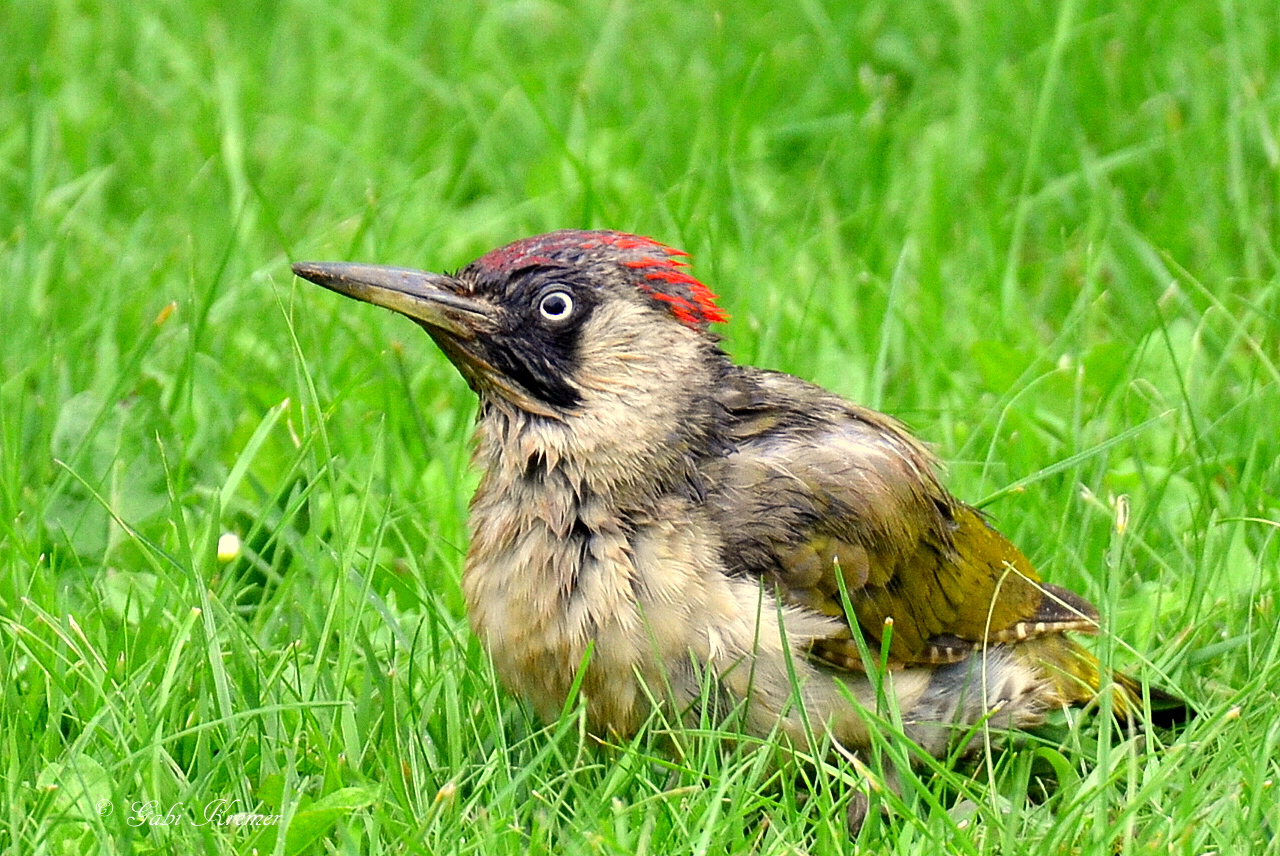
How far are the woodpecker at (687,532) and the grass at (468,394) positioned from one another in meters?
0.14

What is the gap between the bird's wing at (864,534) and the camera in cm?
384

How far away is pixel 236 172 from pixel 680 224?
190 centimetres

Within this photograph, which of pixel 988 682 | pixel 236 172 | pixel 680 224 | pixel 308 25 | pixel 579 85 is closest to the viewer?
pixel 988 682

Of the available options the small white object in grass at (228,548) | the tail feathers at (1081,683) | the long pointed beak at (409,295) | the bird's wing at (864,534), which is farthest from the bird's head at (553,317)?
the tail feathers at (1081,683)

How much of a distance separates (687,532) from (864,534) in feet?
1.32

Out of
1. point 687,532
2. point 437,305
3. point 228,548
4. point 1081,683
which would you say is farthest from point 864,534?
point 228,548

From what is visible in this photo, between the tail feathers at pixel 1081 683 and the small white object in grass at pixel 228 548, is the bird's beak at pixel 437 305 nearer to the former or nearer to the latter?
the small white object in grass at pixel 228 548

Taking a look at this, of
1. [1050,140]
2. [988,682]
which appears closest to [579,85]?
[1050,140]

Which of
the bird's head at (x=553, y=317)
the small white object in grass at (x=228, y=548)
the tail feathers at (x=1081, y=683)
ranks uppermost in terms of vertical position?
the bird's head at (x=553, y=317)

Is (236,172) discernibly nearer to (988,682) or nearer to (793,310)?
(793,310)

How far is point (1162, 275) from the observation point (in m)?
5.97

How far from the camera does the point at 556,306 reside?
3951 millimetres

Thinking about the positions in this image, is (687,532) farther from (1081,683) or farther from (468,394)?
(468,394)

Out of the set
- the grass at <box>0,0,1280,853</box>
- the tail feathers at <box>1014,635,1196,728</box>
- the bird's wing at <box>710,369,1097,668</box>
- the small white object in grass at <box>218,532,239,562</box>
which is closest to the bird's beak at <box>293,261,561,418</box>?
the grass at <box>0,0,1280,853</box>
